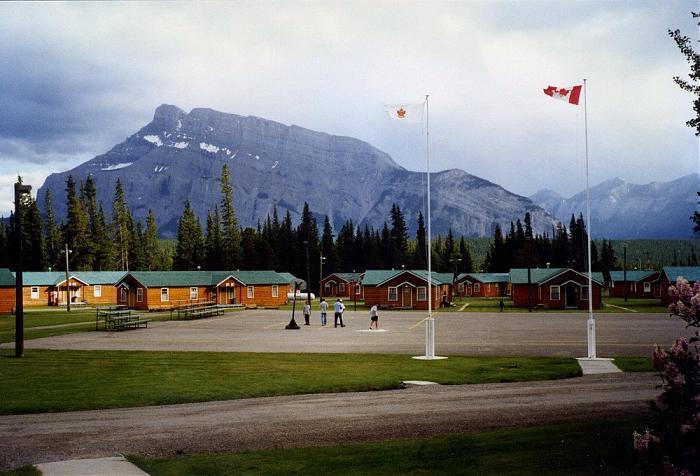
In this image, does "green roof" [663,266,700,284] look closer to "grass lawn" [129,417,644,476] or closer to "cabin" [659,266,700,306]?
"cabin" [659,266,700,306]

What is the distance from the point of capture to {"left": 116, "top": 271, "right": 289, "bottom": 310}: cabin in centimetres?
7769

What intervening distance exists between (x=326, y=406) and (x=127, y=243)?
408ft

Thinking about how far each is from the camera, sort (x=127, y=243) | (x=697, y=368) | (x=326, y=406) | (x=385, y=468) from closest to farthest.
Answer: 1. (x=697, y=368)
2. (x=385, y=468)
3. (x=326, y=406)
4. (x=127, y=243)

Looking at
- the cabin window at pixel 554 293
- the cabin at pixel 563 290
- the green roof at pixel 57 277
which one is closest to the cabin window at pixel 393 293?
the cabin at pixel 563 290

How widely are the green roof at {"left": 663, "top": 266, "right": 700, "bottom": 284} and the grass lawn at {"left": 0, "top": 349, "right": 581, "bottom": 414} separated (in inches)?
2429

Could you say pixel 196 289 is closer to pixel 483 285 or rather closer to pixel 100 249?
pixel 100 249

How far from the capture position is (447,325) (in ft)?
165

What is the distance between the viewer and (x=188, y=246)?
420 feet

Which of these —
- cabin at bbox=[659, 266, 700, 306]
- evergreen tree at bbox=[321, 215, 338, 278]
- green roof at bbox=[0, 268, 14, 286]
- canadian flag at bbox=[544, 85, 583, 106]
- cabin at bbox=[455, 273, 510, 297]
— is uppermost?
canadian flag at bbox=[544, 85, 583, 106]

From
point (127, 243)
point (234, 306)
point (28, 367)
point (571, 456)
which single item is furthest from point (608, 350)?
point (127, 243)

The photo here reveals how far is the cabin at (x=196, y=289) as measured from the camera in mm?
77688

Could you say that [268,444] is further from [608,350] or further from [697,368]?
[608,350]

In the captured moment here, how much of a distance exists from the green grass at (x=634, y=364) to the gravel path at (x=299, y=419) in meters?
4.07

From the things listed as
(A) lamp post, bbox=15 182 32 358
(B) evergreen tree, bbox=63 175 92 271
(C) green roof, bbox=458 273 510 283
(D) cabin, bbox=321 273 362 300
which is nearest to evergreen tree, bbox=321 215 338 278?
(D) cabin, bbox=321 273 362 300
